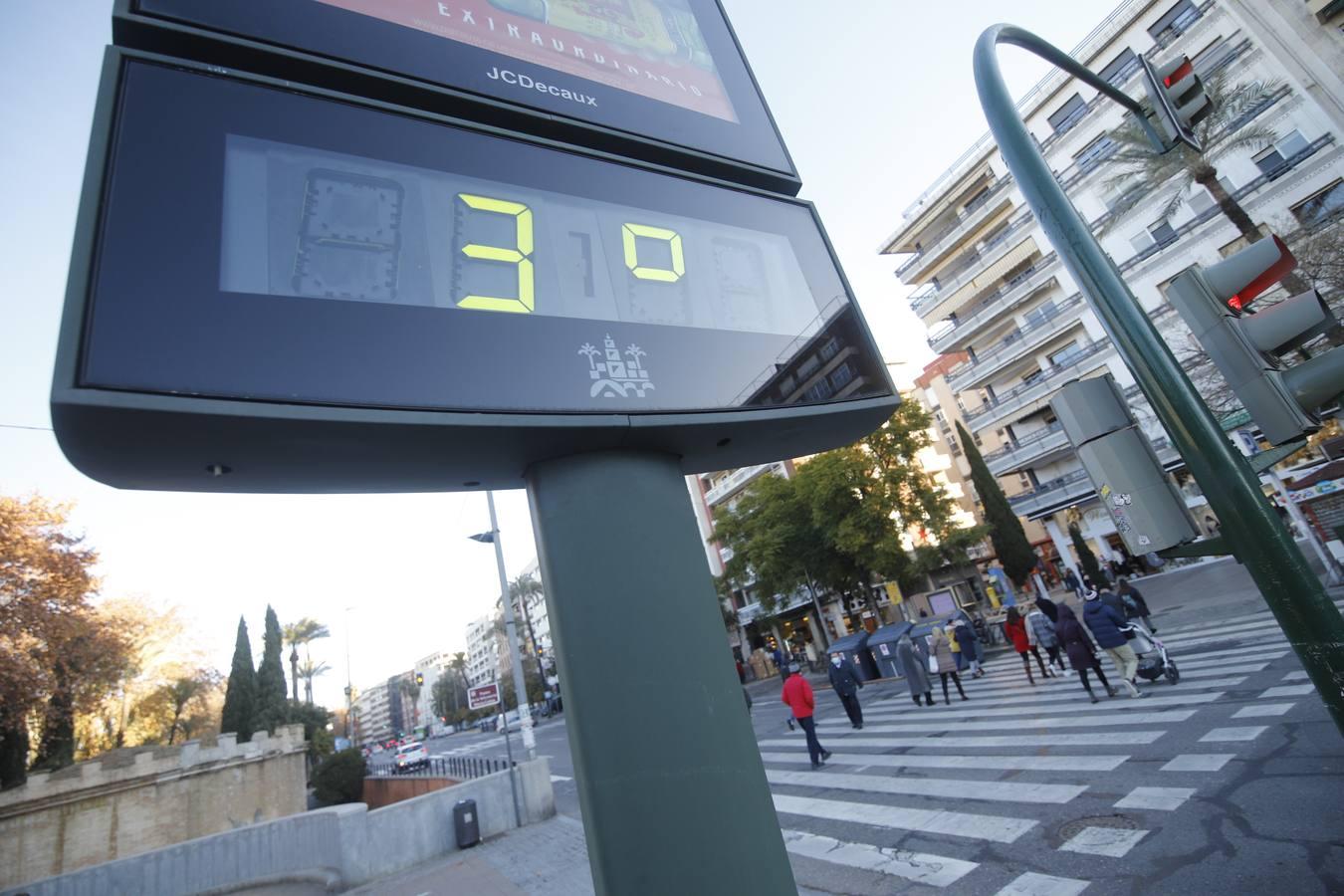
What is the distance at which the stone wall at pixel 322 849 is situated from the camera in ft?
31.9

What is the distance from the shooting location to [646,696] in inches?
67.7

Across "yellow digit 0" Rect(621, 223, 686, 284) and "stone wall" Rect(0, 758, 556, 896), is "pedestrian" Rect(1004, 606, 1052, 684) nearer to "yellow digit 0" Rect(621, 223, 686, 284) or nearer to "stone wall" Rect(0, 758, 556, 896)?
"stone wall" Rect(0, 758, 556, 896)

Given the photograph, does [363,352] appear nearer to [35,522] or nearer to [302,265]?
[302,265]

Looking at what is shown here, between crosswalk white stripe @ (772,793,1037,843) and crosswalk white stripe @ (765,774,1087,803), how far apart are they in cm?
48

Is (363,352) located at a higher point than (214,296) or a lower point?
lower

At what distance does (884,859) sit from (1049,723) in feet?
15.9

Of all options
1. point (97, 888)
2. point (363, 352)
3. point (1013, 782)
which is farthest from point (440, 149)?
point (97, 888)

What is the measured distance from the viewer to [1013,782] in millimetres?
6660

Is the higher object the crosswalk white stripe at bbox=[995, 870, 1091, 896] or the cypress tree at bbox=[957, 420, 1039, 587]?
the cypress tree at bbox=[957, 420, 1039, 587]

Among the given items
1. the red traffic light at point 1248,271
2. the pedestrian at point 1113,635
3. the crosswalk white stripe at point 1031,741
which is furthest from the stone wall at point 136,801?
the red traffic light at point 1248,271

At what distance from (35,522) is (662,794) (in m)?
30.2

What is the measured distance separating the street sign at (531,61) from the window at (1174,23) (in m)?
34.8

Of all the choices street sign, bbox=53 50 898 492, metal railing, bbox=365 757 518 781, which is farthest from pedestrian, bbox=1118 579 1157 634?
street sign, bbox=53 50 898 492

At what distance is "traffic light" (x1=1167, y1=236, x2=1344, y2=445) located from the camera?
2.88 m
